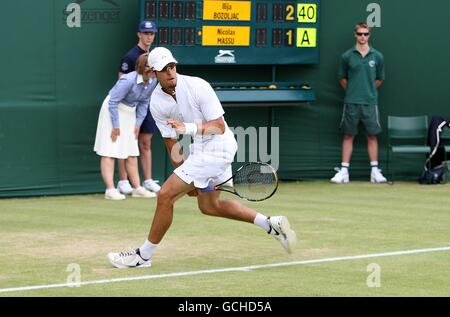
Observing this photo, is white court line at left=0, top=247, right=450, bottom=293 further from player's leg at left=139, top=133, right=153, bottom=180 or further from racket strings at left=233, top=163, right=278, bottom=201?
player's leg at left=139, top=133, right=153, bottom=180

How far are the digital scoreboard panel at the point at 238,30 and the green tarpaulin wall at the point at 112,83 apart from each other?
409 millimetres

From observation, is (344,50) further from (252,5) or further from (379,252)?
(379,252)

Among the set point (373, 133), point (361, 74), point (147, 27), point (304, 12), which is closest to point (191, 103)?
point (147, 27)

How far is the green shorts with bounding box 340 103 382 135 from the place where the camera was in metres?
17.0

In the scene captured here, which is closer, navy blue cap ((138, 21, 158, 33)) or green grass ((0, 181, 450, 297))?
green grass ((0, 181, 450, 297))

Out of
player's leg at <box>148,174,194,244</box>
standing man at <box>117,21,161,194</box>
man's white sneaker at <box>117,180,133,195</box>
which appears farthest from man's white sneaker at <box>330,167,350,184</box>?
player's leg at <box>148,174,194,244</box>

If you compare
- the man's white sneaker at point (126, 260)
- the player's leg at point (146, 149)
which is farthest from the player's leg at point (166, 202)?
the player's leg at point (146, 149)

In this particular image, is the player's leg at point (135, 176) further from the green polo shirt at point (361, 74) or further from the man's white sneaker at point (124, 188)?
the green polo shirt at point (361, 74)

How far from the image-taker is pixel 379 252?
32.0 ft

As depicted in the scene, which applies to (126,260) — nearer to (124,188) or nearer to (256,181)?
(256,181)

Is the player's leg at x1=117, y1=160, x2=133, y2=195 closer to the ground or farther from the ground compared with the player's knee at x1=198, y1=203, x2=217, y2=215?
closer to the ground

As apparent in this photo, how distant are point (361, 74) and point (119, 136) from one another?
4.18m

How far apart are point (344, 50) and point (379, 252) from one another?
7.84 m

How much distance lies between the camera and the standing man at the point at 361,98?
16781 mm
